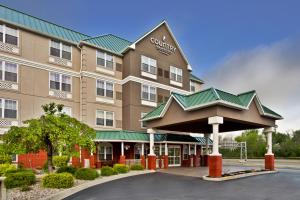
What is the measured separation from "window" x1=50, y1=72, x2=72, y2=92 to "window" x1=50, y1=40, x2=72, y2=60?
2.02m

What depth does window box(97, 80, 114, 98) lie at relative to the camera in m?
31.0

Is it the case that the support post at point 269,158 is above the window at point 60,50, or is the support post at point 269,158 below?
below

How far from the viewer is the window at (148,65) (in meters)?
33.2

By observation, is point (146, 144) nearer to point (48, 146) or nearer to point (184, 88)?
point (184, 88)

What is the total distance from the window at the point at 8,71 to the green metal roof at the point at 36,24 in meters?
3.78

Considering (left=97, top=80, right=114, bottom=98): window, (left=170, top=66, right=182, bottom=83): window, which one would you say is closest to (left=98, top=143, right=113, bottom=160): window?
(left=97, top=80, right=114, bottom=98): window

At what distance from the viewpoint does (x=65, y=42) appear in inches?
1161

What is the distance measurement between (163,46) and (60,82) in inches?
535

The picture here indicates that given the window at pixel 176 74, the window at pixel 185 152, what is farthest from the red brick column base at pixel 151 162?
the window at pixel 176 74

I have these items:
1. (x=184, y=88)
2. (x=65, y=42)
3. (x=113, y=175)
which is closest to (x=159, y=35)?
(x=184, y=88)

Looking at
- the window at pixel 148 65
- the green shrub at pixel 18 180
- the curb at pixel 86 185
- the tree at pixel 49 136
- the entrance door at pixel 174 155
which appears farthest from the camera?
the entrance door at pixel 174 155

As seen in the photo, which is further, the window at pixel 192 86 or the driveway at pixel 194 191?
the window at pixel 192 86

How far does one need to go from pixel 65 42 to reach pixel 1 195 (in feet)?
68.6

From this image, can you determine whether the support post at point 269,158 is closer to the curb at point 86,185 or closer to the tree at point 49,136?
the curb at point 86,185
